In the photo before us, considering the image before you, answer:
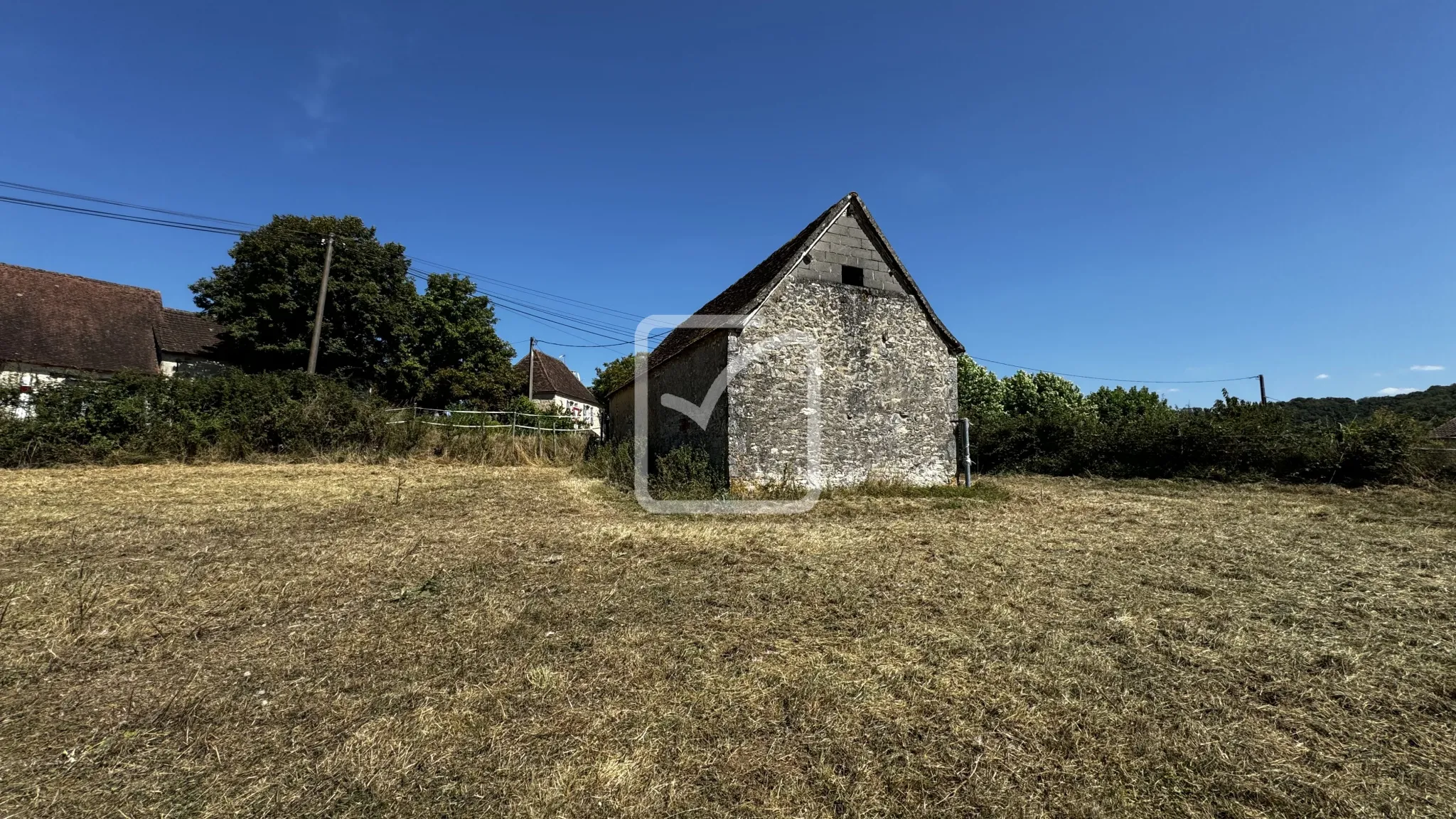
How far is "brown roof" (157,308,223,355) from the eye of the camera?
24609 millimetres

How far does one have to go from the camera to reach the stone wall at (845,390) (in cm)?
1166

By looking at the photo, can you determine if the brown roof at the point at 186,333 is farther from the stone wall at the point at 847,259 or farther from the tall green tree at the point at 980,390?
the tall green tree at the point at 980,390

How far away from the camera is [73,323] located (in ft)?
71.1

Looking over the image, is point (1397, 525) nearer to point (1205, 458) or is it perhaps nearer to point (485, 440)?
point (1205, 458)

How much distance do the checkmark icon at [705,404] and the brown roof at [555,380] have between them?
20699 millimetres

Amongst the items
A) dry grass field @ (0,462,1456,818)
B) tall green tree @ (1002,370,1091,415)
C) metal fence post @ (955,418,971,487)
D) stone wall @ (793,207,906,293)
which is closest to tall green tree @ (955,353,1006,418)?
tall green tree @ (1002,370,1091,415)

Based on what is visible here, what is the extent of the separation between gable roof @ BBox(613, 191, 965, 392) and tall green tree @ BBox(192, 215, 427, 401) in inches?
646

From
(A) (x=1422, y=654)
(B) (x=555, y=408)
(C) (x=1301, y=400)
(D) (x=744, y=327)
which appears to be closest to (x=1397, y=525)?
(A) (x=1422, y=654)

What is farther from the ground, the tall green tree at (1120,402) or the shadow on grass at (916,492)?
the tall green tree at (1120,402)

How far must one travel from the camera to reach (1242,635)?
4.18m

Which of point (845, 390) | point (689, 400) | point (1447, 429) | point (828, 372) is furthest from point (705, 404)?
point (1447, 429)

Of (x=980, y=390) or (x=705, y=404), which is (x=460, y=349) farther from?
(x=980, y=390)

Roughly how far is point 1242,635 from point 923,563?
268 cm

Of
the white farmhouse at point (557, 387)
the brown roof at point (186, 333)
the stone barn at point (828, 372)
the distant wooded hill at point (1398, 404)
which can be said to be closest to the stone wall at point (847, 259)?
the stone barn at point (828, 372)
